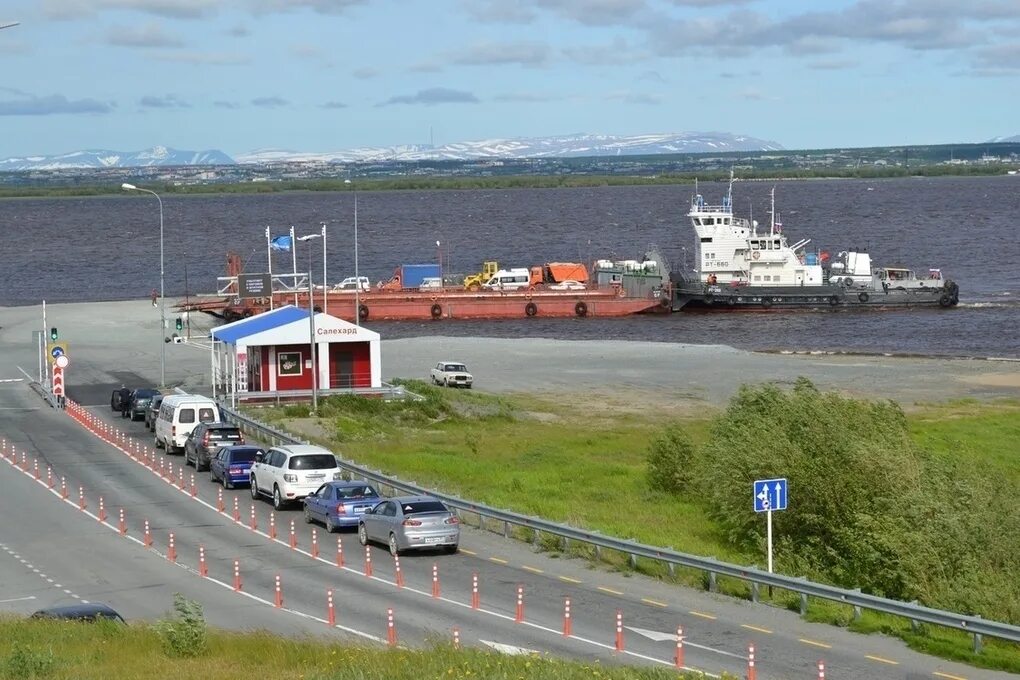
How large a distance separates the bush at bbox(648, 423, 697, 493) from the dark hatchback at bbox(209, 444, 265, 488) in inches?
393

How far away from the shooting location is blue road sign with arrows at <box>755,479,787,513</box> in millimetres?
26719

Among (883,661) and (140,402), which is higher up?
(883,661)

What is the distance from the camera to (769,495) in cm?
2675

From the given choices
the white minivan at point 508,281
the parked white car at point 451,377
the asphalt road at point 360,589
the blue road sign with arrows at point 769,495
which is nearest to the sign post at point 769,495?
the blue road sign with arrows at point 769,495

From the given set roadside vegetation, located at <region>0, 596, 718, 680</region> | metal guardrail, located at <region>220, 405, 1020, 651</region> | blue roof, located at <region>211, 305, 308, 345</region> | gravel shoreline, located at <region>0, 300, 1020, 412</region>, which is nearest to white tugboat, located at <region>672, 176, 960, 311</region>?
gravel shoreline, located at <region>0, 300, 1020, 412</region>

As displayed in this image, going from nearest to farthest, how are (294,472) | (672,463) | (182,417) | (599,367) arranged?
(294,472), (672,463), (182,417), (599,367)

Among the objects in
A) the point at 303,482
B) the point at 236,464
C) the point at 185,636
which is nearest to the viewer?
the point at 185,636

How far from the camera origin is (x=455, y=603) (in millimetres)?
25359

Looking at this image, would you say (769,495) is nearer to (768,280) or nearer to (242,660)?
(242,660)

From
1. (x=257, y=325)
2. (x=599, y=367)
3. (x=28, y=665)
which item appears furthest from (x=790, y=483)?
(x=599, y=367)

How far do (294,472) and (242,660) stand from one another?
52.9ft

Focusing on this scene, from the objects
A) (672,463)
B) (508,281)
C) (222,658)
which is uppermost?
(222,658)

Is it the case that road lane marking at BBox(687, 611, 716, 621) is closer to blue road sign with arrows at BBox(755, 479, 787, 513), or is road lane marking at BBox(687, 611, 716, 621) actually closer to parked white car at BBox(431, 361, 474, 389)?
blue road sign with arrows at BBox(755, 479, 787, 513)

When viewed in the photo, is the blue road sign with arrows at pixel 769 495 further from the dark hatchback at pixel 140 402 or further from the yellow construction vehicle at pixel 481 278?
the yellow construction vehicle at pixel 481 278
